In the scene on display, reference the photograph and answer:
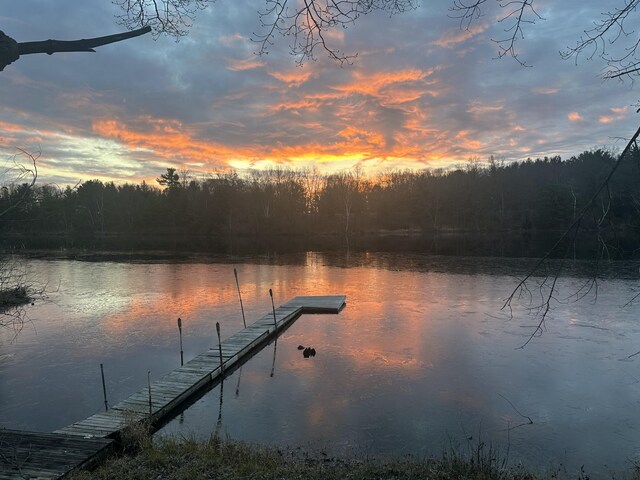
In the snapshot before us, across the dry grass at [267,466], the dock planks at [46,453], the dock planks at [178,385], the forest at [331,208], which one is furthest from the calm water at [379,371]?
the forest at [331,208]

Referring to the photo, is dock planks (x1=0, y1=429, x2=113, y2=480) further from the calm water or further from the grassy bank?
the calm water

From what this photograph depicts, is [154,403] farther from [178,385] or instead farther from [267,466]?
[267,466]

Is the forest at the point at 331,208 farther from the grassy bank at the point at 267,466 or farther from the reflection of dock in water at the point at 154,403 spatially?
the grassy bank at the point at 267,466

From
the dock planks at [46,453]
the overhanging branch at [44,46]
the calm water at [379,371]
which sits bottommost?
the calm water at [379,371]

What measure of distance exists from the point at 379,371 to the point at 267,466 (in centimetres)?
560

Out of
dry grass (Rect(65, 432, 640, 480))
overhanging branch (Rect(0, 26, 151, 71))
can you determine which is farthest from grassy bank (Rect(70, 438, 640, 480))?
overhanging branch (Rect(0, 26, 151, 71))

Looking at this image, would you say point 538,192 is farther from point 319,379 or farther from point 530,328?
point 319,379

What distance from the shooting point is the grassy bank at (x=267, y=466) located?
18.6 ft

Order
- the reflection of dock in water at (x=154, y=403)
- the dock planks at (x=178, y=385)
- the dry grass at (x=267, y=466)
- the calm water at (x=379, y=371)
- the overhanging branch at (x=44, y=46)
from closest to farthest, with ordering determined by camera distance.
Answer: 1. the overhanging branch at (x=44, y=46)
2. the dry grass at (x=267, y=466)
3. the reflection of dock in water at (x=154, y=403)
4. the dock planks at (x=178, y=385)
5. the calm water at (x=379, y=371)

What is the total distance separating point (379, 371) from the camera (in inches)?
443

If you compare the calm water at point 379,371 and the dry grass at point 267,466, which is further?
the calm water at point 379,371

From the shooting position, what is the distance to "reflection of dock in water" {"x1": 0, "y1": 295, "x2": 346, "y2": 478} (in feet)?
20.7

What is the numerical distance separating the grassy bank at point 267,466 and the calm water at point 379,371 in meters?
0.77

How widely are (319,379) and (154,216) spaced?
81497 millimetres
